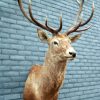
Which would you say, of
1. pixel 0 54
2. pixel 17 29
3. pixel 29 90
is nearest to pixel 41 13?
pixel 17 29

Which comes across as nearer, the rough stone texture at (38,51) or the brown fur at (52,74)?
the brown fur at (52,74)

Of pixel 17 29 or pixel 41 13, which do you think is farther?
pixel 41 13

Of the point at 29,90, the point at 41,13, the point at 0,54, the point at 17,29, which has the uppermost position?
the point at 41,13

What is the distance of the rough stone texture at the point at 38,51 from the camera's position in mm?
3815

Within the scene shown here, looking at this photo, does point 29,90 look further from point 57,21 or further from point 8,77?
point 57,21

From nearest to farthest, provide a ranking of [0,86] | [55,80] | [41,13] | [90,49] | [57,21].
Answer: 1. [55,80]
2. [0,86]
3. [41,13]
4. [57,21]
5. [90,49]

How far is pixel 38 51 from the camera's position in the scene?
4.31m

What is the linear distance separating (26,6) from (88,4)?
6.06 ft

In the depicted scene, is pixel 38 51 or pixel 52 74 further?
pixel 38 51

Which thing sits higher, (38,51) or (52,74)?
(38,51)

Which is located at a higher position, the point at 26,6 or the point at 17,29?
the point at 26,6

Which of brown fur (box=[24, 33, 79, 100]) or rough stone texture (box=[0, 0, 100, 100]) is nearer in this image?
brown fur (box=[24, 33, 79, 100])

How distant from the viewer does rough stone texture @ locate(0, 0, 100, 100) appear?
12.5ft

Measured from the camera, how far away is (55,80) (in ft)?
11.4
